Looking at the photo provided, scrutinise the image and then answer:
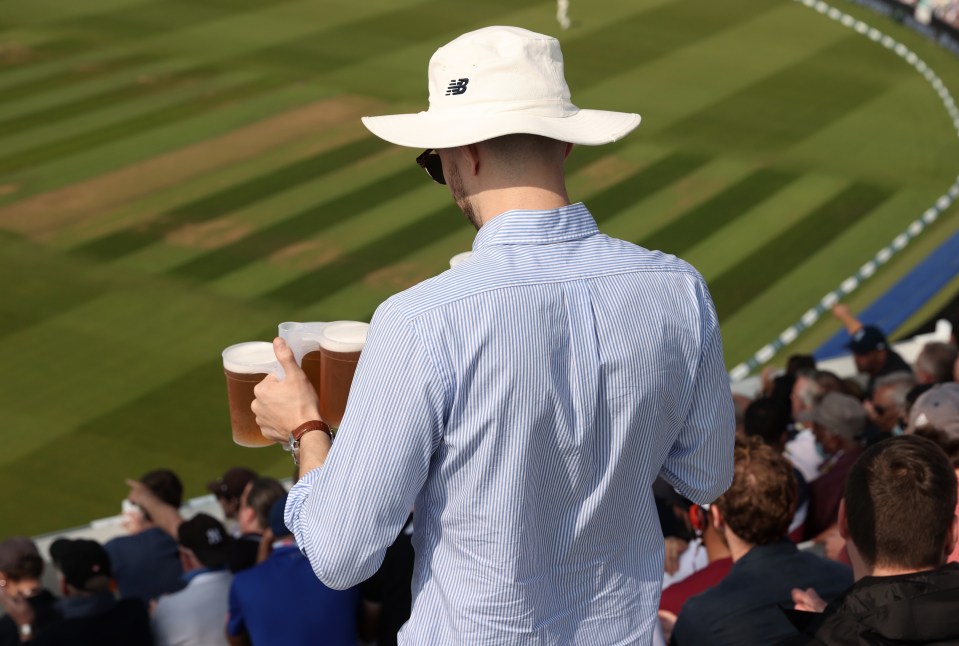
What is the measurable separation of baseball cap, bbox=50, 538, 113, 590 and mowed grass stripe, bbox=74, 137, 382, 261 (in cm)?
684

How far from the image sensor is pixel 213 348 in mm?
10039

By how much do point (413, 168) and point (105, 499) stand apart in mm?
6377

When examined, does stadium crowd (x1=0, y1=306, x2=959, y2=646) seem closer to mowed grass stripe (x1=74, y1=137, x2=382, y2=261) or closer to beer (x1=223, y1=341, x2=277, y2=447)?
beer (x1=223, y1=341, x2=277, y2=447)

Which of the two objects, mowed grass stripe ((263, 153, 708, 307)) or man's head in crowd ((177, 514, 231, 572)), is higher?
man's head in crowd ((177, 514, 231, 572))

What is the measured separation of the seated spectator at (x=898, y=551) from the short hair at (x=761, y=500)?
78cm

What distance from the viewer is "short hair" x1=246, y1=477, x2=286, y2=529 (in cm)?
545

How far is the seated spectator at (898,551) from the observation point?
2840 mm

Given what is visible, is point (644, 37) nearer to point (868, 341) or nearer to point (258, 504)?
point (868, 341)

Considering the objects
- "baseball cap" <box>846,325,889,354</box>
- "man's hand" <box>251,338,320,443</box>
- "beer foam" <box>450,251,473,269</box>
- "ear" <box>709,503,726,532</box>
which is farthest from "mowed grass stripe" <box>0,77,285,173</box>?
"man's hand" <box>251,338,320,443</box>

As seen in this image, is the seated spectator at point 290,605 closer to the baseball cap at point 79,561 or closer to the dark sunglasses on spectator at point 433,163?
the baseball cap at point 79,561

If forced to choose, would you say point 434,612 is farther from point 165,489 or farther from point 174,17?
point 174,17

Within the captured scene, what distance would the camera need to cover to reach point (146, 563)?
19.2ft

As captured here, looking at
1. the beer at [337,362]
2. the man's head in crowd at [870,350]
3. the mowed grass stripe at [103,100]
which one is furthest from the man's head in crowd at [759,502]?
the mowed grass stripe at [103,100]

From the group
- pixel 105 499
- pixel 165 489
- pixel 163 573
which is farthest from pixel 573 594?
pixel 105 499
